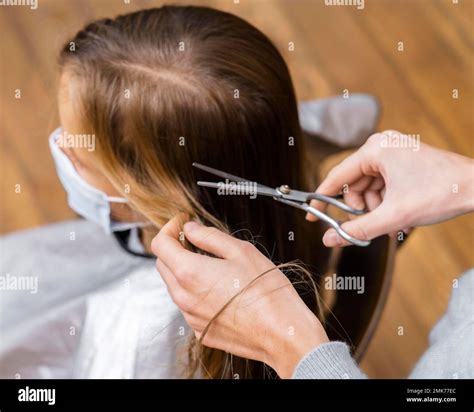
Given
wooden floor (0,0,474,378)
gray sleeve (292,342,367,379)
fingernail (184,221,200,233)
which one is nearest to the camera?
gray sleeve (292,342,367,379)

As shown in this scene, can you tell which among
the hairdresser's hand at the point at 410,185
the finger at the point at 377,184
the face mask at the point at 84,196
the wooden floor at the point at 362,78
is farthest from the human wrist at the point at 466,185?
the wooden floor at the point at 362,78

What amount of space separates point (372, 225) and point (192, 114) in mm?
274

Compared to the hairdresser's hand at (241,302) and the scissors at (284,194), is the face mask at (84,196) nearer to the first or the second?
the scissors at (284,194)

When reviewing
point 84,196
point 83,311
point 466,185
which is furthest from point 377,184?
point 83,311

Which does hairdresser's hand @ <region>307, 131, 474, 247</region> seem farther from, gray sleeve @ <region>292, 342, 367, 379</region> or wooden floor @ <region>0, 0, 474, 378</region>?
wooden floor @ <region>0, 0, 474, 378</region>

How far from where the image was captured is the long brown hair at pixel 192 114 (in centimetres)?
85

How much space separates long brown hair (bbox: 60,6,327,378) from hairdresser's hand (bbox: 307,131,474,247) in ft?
0.42

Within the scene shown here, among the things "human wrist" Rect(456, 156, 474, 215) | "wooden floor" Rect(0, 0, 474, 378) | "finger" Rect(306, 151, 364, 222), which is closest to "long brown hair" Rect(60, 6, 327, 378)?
"finger" Rect(306, 151, 364, 222)

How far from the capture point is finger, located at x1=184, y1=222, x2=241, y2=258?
72 cm

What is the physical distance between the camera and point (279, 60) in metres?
0.92

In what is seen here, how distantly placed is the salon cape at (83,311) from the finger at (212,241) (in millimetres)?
200
